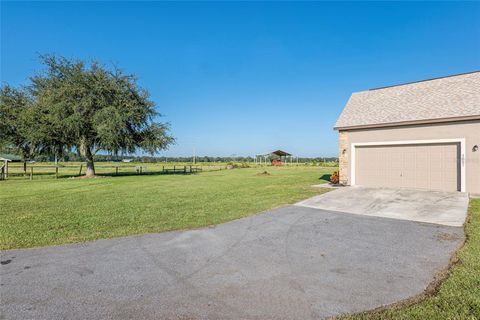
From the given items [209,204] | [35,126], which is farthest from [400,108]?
[35,126]

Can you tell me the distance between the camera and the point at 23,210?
779 cm

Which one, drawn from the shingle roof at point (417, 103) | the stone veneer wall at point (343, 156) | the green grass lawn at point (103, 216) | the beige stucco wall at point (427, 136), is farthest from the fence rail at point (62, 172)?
the shingle roof at point (417, 103)

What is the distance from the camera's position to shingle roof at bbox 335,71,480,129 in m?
10.8

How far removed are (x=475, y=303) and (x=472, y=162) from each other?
9.80 metres

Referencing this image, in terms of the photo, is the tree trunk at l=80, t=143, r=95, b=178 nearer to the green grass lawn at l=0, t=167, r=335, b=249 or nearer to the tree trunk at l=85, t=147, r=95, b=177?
the tree trunk at l=85, t=147, r=95, b=177

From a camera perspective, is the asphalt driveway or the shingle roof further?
the shingle roof

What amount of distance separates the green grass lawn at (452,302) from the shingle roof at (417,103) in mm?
9294

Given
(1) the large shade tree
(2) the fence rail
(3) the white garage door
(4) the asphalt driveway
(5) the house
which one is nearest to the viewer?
(4) the asphalt driveway

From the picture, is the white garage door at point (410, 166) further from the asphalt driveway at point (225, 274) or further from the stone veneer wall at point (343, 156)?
the asphalt driveway at point (225, 274)

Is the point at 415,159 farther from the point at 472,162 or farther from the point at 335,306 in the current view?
the point at 335,306

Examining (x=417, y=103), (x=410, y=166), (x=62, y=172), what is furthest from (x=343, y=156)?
(x=62, y=172)

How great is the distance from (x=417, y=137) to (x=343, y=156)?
10.7ft

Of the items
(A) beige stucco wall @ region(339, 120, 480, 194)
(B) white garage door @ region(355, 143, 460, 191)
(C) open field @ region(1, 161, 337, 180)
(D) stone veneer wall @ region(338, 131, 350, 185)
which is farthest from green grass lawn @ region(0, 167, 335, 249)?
(C) open field @ region(1, 161, 337, 180)

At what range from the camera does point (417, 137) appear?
1127 cm
